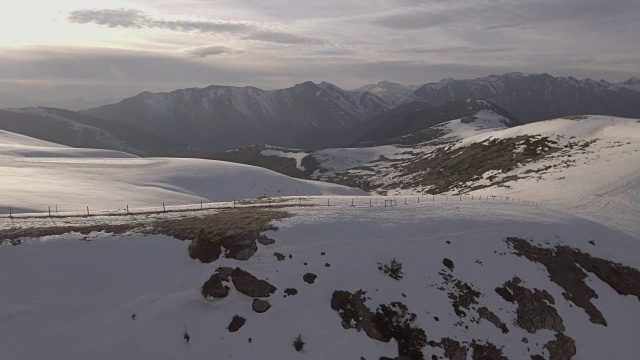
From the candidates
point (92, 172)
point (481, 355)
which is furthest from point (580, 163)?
point (92, 172)

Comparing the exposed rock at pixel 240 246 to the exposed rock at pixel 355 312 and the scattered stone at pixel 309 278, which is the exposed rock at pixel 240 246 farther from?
the exposed rock at pixel 355 312

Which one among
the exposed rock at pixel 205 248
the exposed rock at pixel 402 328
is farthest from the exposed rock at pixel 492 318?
the exposed rock at pixel 205 248

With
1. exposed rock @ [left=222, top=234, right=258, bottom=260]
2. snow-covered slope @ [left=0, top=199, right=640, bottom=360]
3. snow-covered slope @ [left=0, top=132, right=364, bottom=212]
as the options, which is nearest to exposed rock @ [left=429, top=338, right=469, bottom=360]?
snow-covered slope @ [left=0, top=199, right=640, bottom=360]

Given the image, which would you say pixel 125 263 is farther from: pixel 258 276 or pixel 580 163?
pixel 580 163

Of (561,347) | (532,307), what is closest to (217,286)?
(532,307)

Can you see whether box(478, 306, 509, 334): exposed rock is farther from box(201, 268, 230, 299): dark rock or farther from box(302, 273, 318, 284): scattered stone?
box(201, 268, 230, 299): dark rock

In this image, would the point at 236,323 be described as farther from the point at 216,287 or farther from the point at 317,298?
the point at 317,298
